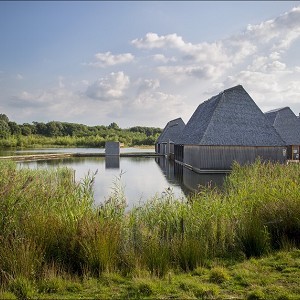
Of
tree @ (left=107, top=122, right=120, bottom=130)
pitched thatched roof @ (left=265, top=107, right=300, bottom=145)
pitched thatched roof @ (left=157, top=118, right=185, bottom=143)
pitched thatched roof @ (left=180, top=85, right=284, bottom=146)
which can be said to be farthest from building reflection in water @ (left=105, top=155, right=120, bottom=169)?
tree @ (left=107, top=122, right=120, bottom=130)

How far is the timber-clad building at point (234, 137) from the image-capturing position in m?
18.3

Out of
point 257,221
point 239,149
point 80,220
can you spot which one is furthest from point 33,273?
point 239,149

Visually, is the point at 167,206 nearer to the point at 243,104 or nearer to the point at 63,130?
the point at 243,104

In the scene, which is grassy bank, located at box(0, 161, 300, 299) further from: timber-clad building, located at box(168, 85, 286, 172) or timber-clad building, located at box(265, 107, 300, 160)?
timber-clad building, located at box(265, 107, 300, 160)

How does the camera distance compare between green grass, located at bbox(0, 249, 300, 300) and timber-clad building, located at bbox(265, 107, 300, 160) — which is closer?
green grass, located at bbox(0, 249, 300, 300)

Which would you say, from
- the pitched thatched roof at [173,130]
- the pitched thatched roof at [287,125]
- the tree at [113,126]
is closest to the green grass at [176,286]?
the pitched thatched roof at [287,125]

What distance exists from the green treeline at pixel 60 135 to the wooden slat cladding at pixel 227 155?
38237 mm

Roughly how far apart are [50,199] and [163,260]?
2.30 meters

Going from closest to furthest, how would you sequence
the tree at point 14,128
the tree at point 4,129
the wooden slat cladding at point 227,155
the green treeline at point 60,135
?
the wooden slat cladding at point 227,155 < the green treeline at point 60,135 < the tree at point 4,129 < the tree at point 14,128

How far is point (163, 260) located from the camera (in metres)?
4.28

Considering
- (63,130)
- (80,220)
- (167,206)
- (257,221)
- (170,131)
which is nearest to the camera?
(80,220)

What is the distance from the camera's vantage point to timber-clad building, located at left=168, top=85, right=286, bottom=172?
18.3 meters

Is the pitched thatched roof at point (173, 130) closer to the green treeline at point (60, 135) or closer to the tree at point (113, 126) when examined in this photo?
the green treeline at point (60, 135)

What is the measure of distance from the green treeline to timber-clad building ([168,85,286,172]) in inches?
1469
